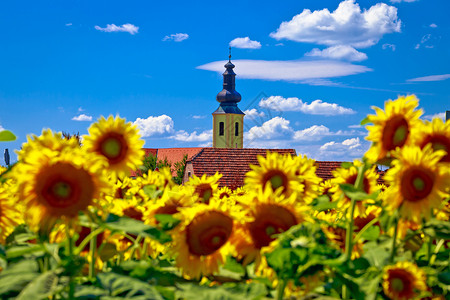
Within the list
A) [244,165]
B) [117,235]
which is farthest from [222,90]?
[117,235]

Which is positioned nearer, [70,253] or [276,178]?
[70,253]

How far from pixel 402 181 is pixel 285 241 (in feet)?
2.89

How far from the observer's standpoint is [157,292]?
2.03m

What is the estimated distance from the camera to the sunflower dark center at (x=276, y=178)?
3.06 meters

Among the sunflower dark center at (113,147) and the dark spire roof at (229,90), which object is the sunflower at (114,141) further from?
the dark spire roof at (229,90)

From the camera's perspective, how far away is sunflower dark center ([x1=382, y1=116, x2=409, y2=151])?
9.85 ft

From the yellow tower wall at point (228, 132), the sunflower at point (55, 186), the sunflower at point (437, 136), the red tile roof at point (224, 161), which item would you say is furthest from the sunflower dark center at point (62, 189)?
the yellow tower wall at point (228, 132)

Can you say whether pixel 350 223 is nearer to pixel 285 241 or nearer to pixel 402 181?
pixel 402 181

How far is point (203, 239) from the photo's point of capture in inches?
95.7

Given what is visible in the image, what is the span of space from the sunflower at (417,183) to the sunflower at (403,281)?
298 millimetres

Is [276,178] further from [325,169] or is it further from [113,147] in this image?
[325,169]

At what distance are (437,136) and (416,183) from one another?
51 cm

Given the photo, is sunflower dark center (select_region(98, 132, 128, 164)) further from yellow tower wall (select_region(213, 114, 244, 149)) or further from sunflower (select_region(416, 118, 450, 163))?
yellow tower wall (select_region(213, 114, 244, 149))

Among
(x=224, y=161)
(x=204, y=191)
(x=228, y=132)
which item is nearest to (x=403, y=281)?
(x=204, y=191)
